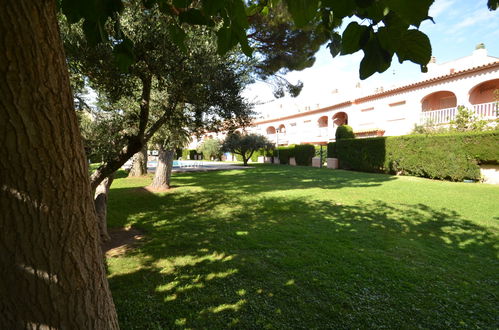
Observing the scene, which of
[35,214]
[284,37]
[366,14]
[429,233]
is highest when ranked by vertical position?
[284,37]

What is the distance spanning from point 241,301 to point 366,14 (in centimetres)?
291

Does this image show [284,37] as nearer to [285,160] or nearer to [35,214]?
[35,214]

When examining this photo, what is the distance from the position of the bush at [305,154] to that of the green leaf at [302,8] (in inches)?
967

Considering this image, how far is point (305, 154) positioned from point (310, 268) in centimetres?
2239

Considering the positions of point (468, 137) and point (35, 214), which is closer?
point (35, 214)

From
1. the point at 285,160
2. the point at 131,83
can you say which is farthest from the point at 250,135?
the point at 131,83

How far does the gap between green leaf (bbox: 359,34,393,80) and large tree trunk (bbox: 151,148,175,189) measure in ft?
35.5

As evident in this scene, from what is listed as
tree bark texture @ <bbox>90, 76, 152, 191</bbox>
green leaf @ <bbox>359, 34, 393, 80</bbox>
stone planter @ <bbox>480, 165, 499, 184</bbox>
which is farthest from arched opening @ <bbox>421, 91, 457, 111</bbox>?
green leaf @ <bbox>359, 34, 393, 80</bbox>

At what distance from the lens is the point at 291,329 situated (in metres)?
2.46

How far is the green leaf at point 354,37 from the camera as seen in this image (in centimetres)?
112

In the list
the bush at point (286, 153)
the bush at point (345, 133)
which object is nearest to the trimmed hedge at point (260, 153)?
the bush at point (286, 153)

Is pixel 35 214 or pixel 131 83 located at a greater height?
pixel 131 83

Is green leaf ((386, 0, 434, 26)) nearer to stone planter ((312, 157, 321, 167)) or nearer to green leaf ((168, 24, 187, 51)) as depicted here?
green leaf ((168, 24, 187, 51))

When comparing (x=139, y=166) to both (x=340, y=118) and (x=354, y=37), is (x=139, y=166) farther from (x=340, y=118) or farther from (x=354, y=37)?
(x=340, y=118)
